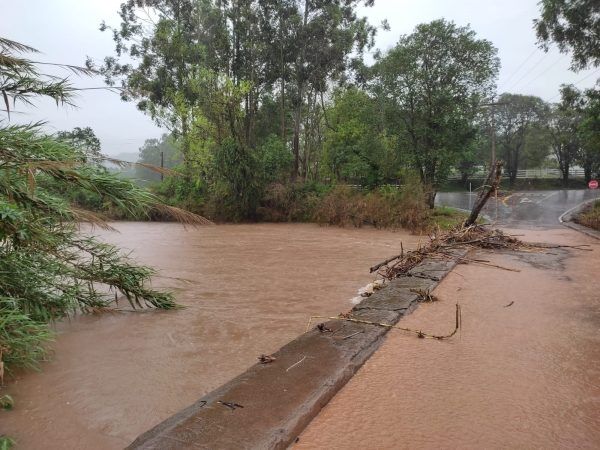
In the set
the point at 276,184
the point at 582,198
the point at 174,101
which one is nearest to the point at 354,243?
the point at 276,184

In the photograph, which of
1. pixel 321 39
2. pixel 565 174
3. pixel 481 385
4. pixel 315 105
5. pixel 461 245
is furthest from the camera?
pixel 565 174

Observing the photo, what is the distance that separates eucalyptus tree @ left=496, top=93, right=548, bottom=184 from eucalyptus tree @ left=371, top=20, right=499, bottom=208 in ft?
78.6

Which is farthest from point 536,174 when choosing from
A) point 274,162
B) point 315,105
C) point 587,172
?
point 274,162

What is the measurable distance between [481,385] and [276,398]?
1.53 meters

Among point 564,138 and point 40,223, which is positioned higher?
point 564,138

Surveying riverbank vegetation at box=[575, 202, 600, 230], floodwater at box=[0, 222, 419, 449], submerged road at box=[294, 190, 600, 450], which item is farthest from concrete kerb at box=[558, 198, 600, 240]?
submerged road at box=[294, 190, 600, 450]

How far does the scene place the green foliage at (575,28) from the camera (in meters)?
15.9

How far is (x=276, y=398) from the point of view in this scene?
2.94 metres

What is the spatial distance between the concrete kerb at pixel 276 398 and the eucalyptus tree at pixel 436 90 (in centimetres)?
1604

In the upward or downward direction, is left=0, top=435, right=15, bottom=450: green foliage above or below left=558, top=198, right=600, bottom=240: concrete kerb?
below

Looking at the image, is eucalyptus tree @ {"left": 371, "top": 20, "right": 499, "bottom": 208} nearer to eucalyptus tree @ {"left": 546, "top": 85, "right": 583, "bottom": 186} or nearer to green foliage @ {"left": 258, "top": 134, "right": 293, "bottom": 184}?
green foliage @ {"left": 258, "top": 134, "right": 293, "bottom": 184}

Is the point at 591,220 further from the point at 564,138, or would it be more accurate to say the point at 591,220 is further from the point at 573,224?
the point at 564,138

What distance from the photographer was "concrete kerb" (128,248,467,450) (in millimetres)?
2488

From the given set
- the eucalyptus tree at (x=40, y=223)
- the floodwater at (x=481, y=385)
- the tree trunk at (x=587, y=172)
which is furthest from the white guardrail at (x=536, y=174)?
the eucalyptus tree at (x=40, y=223)
